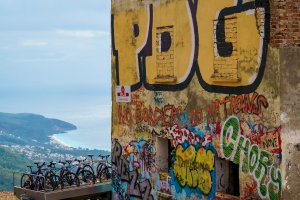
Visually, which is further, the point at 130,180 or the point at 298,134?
the point at 130,180

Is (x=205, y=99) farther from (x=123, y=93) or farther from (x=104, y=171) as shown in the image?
(x=104, y=171)

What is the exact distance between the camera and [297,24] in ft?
40.1

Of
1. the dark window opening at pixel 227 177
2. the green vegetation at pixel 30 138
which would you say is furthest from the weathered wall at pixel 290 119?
the green vegetation at pixel 30 138

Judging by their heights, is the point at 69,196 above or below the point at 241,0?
below

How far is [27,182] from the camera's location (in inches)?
761

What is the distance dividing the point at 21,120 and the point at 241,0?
113 meters

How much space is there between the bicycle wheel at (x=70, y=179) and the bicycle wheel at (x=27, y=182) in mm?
1043

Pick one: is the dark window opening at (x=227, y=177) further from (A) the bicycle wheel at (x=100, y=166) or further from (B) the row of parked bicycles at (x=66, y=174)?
(A) the bicycle wheel at (x=100, y=166)

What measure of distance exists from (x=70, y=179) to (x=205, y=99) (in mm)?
7103

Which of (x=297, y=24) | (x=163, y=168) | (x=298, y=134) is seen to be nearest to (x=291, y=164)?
(x=298, y=134)

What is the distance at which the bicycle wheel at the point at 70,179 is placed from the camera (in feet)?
62.8

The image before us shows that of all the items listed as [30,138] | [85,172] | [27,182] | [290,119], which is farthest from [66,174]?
[30,138]

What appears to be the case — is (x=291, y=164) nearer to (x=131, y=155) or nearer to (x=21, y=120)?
(x=131, y=155)

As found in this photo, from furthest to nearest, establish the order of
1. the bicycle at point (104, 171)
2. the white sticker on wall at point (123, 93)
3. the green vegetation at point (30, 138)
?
the green vegetation at point (30, 138) < the bicycle at point (104, 171) < the white sticker on wall at point (123, 93)
